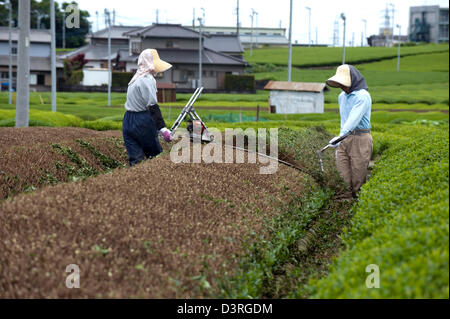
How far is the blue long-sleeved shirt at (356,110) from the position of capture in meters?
8.36

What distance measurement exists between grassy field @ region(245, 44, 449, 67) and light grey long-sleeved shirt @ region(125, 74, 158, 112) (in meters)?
72.5

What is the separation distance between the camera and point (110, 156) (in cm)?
1113

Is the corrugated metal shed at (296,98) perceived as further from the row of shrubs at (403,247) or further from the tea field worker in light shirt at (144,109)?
the row of shrubs at (403,247)

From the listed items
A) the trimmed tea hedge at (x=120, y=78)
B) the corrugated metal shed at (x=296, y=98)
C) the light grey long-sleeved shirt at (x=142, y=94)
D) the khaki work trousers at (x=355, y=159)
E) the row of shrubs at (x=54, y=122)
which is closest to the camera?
the light grey long-sleeved shirt at (x=142, y=94)

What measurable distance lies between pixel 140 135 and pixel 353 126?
9.36ft

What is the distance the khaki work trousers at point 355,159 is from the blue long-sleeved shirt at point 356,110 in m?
0.20

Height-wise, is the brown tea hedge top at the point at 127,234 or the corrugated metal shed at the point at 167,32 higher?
the corrugated metal shed at the point at 167,32

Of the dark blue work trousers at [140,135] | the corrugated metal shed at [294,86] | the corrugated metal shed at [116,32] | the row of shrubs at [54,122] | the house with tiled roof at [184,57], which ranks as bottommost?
the row of shrubs at [54,122]

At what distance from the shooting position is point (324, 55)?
87.9 m

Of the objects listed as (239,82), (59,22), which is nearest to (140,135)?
(239,82)

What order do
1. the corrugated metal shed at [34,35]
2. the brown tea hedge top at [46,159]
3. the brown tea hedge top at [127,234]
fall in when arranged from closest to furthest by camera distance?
the brown tea hedge top at [127,234]
the brown tea hedge top at [46,159]
the corrugated metal shed at [34,35]

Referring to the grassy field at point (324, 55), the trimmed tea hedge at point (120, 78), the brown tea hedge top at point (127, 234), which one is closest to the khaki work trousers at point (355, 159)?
the brown tea hedge top at point (127, 234)

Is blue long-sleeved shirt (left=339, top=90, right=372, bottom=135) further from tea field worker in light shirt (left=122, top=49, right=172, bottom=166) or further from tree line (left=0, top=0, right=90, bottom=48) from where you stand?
tree line (left=0, top=0, right=90, bottom=48)
